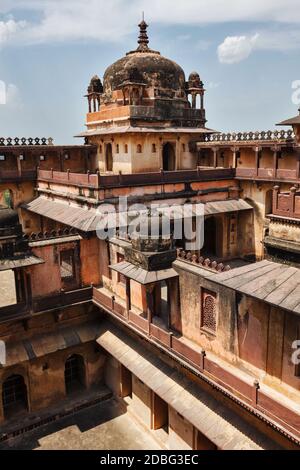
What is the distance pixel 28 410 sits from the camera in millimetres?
17766

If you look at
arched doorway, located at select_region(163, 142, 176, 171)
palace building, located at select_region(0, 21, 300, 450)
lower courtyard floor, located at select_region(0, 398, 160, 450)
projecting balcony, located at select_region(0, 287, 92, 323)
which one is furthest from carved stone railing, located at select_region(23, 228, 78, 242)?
arched doorway, located at select_region(163, 142, 176, 171)

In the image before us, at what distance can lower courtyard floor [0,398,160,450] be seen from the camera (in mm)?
15906

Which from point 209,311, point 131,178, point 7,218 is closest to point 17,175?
point 131,178

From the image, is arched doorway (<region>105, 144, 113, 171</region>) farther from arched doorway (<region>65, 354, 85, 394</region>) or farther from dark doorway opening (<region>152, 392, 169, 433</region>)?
dark doorway opening (<region>152, 392, 169, 433</region>)

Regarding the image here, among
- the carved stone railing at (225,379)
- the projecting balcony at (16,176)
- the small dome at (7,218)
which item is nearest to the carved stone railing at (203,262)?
the carved stone railing at (225,379)

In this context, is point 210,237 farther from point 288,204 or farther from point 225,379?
point 225,379

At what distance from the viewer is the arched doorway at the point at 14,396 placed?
1783 cm

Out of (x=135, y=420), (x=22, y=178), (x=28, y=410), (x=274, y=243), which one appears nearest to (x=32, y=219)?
(x=22, y=178)

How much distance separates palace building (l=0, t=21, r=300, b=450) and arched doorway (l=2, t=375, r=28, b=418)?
Result: 0.20 feet

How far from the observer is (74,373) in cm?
1988

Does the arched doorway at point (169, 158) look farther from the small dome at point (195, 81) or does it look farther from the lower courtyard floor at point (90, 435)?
the lower courtyard floor at point (90, 435)

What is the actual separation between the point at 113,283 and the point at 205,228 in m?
11.2

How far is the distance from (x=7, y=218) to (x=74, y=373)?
28.1 ft
